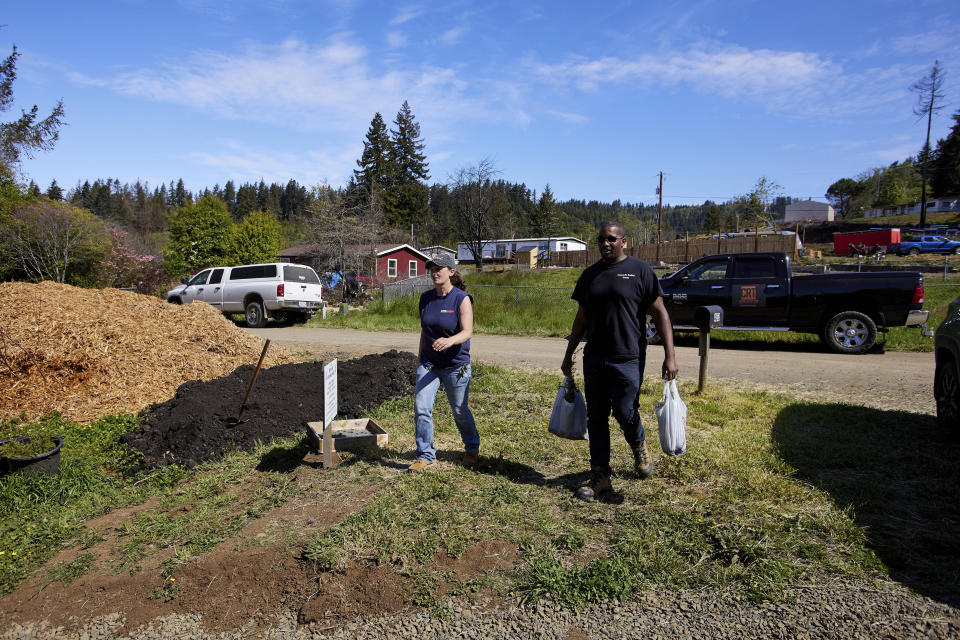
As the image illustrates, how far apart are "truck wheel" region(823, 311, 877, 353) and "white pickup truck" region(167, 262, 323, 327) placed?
14554 millimetres

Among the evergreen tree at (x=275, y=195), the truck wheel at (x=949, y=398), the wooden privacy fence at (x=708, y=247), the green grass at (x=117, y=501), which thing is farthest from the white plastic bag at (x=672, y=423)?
the evergreen tree at (x=275, y=195)

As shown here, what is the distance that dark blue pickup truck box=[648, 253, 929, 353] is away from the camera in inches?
425

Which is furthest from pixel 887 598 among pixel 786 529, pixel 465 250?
pixel 465 250

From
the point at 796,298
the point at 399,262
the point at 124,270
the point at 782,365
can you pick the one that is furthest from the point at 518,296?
the point at 399,262

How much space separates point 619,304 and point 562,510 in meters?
1.51

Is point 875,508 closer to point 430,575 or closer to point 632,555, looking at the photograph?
point 632,555

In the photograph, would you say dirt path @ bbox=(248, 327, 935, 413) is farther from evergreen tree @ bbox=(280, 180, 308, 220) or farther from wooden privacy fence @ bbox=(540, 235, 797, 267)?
evergreen tree @ bbox=(280, 180, 308, 220)

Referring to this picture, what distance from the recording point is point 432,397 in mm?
4730

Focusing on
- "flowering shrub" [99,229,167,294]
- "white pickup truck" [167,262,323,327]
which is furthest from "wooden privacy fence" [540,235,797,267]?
"flowering shrub" [99,229,167,294]

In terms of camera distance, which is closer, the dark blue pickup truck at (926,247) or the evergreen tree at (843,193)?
the dark blue pickup truck at (926,247)

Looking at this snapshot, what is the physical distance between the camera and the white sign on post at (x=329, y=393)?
15.9ft

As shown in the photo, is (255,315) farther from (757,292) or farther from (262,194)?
(262,194)

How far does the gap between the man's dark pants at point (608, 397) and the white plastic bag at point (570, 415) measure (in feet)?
0.56

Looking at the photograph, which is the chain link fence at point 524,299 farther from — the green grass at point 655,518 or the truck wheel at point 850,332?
the green grass at point 655,518
